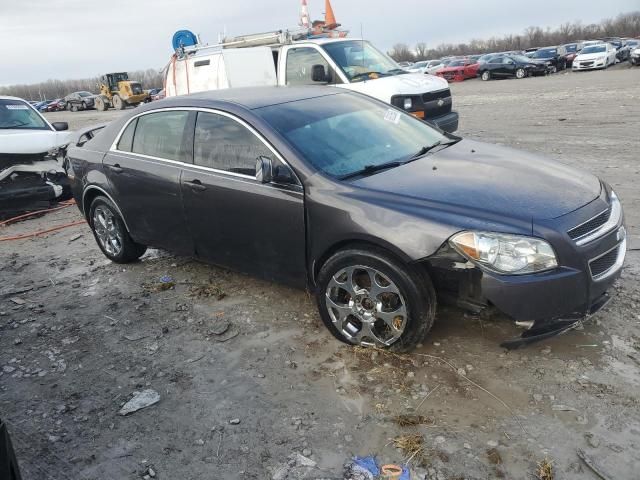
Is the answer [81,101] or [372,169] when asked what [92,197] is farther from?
[81,101]

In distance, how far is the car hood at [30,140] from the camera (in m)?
8.33

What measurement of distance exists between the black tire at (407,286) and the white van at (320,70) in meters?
5.69

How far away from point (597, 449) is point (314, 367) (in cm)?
167

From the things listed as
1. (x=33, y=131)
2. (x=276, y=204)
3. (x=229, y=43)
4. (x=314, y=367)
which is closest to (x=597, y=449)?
(x=314, y=367)

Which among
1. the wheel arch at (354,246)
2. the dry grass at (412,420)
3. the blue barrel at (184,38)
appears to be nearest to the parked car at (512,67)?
the blue barrel at (184,38)

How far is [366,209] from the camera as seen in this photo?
135 inches

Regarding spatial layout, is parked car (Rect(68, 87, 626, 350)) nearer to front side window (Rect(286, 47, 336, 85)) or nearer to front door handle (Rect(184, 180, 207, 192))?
front door handle (Rect(184, 180, 207, 192))

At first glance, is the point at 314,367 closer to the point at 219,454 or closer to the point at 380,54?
the point at 219,454

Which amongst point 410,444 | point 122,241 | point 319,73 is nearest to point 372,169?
point 410,444

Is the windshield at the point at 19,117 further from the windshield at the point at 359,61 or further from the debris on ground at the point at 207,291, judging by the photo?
the debris on ground at the point at 207,291

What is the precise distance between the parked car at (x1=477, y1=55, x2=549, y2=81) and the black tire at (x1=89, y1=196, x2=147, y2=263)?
30536 millimetres

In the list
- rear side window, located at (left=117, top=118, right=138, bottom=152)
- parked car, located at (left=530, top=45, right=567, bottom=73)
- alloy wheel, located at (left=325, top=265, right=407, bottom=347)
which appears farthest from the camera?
parked car, located at (left=530, top=45, right=567, bottom=73)

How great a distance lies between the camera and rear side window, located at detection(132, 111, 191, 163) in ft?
15.1

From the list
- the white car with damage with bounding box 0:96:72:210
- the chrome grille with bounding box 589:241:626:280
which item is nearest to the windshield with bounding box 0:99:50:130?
the white car with damage with bounding box 0:96:72:210
